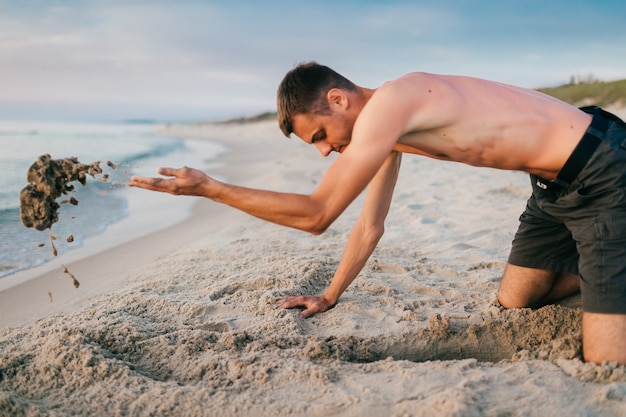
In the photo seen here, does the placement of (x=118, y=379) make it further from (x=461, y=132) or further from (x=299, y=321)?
(x=461, y=132)

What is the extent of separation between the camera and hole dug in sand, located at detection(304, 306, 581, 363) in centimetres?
249

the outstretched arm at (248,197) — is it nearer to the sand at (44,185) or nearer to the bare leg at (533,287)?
the sand at (44,185)

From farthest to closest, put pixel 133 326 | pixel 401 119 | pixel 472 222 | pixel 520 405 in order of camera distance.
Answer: pixel 472 222, pixel 133 326, pixel 401 119, pixel 520 405

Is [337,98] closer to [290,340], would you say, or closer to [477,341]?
[290,340]

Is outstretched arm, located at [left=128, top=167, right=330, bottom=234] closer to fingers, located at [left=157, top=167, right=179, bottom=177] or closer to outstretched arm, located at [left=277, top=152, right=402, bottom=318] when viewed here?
fingers, located at [left=157, top=167, right=179, bottom=177]

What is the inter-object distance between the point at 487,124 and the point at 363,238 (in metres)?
1.00

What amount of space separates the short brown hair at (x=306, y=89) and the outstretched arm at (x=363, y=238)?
746mm

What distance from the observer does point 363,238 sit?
3.02 metres

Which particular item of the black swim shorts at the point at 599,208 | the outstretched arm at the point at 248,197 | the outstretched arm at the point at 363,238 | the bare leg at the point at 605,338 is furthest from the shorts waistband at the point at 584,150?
the outstretched arm at the point at 248,197

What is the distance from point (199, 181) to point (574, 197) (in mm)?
1620

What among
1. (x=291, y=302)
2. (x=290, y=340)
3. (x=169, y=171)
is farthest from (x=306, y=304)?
(x=169, y=171)

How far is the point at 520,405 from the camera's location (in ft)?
6.37

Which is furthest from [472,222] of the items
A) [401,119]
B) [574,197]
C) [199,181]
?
[199,181]

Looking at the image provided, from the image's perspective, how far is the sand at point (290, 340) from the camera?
2021mm
